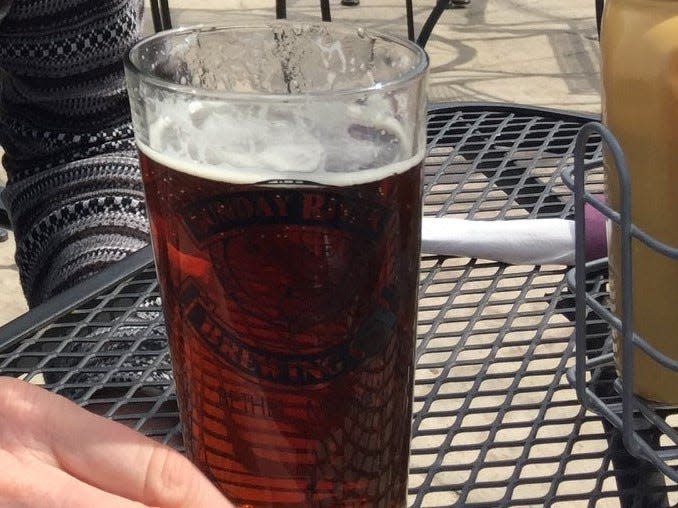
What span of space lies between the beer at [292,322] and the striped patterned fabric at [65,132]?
65 centimetres

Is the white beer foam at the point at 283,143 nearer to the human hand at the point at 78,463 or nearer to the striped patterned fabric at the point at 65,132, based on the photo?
the human hand at the point at 78,463

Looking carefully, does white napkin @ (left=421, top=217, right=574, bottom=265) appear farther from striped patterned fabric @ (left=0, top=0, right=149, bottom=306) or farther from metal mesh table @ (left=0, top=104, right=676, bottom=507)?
striped patterned fabric @ (left=0, top=0, right=149, bottom=306)

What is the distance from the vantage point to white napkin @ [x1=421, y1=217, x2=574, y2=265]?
842mm

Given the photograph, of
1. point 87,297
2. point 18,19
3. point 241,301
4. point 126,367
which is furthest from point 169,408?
point 18,19

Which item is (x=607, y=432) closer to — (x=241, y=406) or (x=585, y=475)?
(x=585, y=475)

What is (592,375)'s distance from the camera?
71cm

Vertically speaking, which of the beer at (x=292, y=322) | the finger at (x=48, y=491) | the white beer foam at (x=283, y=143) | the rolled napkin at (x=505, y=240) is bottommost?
the rolled napkin at (x=505, y=240)

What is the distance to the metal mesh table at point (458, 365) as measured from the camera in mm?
660

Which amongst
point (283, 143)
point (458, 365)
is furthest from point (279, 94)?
point (458, 365)

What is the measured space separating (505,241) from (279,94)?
45 cm

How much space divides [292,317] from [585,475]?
0.28m

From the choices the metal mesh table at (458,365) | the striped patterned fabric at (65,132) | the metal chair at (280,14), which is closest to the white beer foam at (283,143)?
the metal mesh table at (458,365)

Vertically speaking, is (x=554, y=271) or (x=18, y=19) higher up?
(x=18, y=19)

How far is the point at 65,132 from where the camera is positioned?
1.23 meters
